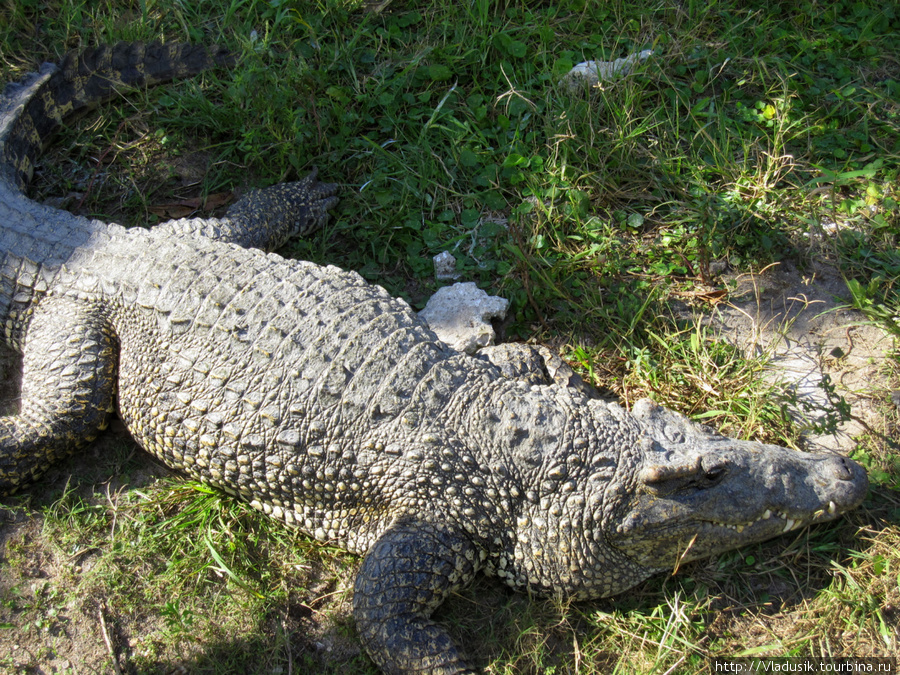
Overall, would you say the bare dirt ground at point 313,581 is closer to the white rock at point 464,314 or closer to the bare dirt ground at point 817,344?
the bare dirt ground at point 817,344

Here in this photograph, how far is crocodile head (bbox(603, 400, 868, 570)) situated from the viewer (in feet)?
8.84

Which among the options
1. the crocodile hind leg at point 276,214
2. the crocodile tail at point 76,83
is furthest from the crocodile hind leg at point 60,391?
the crocodile tail at point 76,83

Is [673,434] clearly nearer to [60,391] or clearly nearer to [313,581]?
[313,581]

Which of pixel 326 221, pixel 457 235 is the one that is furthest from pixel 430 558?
pixel 326 221

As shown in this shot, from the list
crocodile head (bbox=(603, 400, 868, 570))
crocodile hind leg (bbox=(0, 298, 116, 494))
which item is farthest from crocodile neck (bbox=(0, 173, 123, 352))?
crocodile head (bbox=(603, 400, 868, 570))

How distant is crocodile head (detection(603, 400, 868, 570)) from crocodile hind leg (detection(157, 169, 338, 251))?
93.2 inches

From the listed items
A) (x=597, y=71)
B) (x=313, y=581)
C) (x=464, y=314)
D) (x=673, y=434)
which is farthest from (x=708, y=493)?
(x=597, y=71)

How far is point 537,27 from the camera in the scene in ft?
15.4

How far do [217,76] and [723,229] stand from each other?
3505mm

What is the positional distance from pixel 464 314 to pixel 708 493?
1555mm

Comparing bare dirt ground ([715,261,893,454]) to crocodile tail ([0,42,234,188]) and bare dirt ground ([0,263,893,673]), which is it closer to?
bare dirt ground ([0,263,893,673])

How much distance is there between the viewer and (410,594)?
2.76m

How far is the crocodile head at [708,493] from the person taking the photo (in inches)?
106

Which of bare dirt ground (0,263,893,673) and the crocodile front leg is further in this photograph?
bare dirt ground (0,263,893,673)
